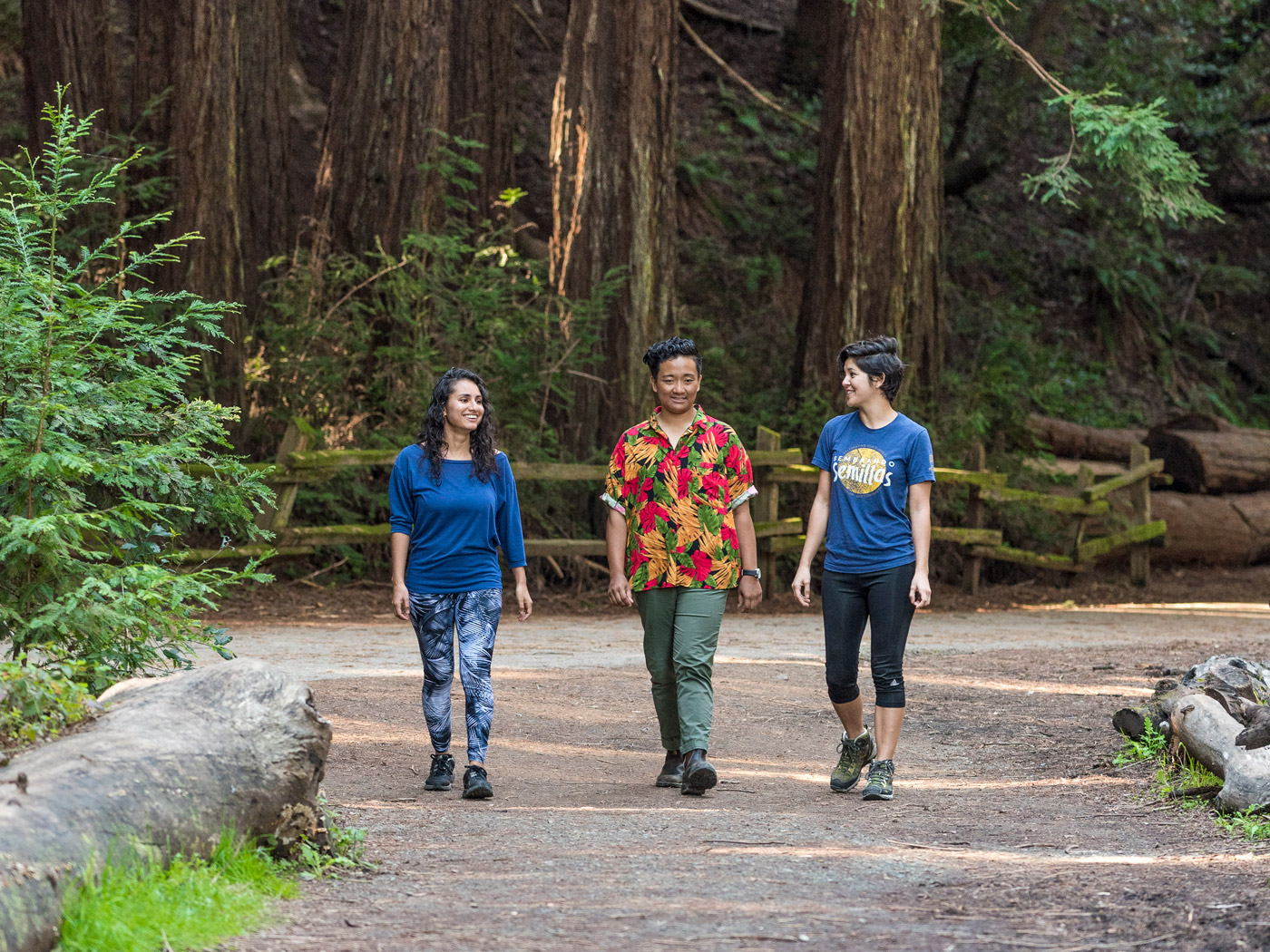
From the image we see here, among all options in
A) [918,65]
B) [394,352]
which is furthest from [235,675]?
[918,65]

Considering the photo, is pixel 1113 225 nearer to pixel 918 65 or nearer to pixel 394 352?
pixel 918 65

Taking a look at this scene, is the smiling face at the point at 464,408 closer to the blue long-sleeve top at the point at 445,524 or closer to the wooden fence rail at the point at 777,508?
the blue long-sleeve top at the point at 445,524

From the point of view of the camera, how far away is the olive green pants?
605 cm

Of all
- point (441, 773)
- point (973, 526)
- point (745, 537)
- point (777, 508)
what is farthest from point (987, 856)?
point (973, 526)

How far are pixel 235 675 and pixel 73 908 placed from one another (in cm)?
A: 127

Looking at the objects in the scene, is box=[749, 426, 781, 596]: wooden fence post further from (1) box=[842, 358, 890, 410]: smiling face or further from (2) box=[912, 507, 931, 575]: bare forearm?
(2) box=[912, 507, 931, 575]: bare forearm

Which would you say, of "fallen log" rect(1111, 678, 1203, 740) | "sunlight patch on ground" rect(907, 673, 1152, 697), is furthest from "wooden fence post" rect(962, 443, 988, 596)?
"fallen log" rect(1111, 678, 1203, 740)

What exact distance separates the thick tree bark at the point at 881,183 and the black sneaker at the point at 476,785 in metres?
9.97

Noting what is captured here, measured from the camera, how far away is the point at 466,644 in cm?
605

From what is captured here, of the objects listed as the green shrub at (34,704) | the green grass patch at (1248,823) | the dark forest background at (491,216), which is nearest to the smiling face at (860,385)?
the green grass patch at (1248,823)

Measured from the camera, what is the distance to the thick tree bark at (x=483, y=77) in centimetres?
1773

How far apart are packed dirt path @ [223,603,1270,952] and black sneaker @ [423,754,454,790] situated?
85 mm

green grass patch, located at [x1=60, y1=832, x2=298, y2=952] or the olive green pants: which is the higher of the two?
A: the olive green pants

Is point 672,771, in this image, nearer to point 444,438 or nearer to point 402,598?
point 402,598
